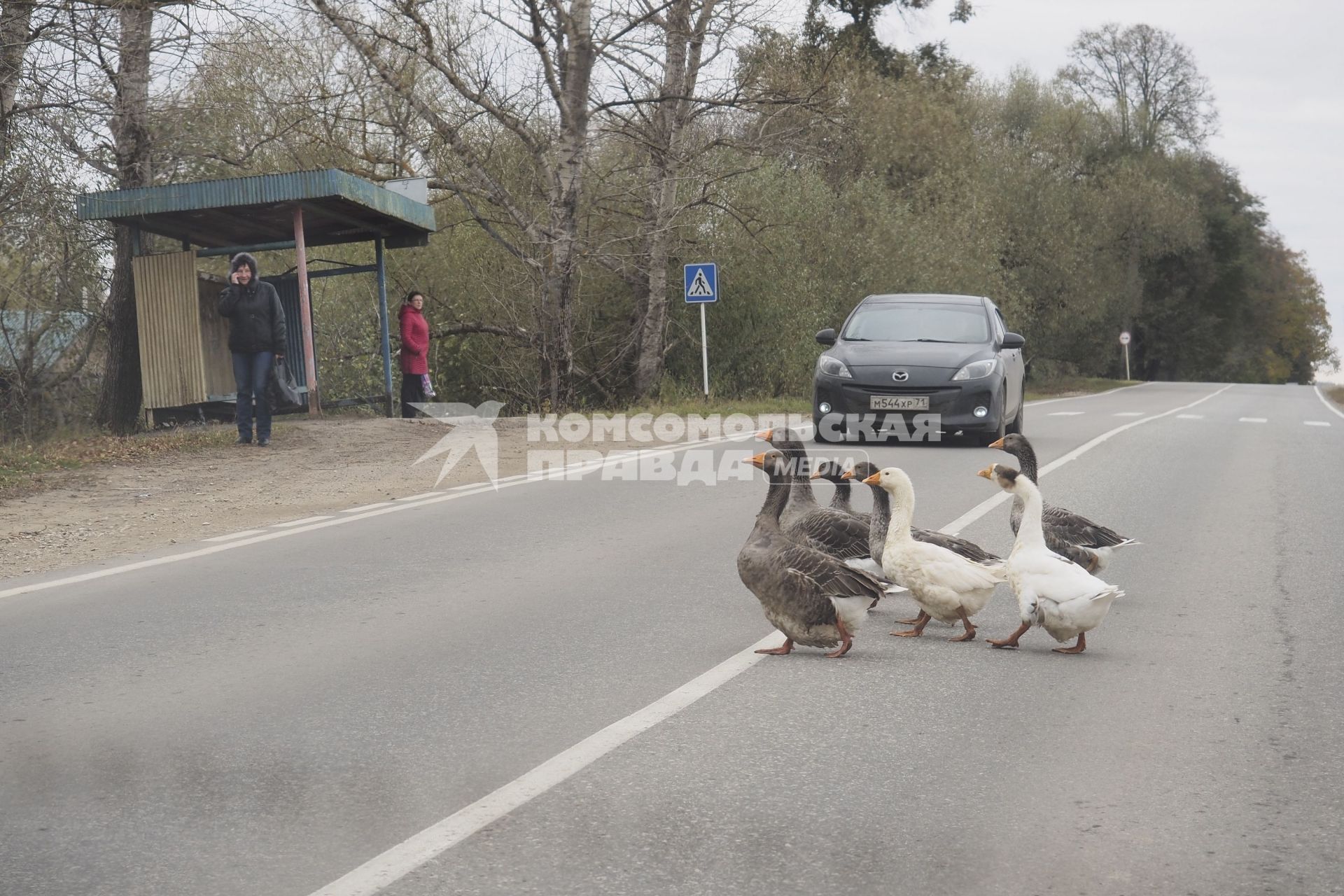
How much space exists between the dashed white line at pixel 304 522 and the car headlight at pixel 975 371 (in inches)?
328

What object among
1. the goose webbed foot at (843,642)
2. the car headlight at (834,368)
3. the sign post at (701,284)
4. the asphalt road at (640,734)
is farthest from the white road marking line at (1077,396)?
the goose webbed foot at (843,642)

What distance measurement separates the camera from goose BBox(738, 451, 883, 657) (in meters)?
6.30

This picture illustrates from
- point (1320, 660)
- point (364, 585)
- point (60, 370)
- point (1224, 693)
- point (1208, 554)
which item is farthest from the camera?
point (60, 370)

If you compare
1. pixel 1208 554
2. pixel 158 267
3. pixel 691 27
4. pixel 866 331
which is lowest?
pixel 1208 554

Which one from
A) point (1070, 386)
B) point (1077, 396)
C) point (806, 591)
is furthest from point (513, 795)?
point (1070, 386)

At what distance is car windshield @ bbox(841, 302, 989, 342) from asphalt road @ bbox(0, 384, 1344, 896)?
8651 millimetres

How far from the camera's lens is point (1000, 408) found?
57.2ft

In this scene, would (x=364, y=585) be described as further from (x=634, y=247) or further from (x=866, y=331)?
(x=634, y=247)

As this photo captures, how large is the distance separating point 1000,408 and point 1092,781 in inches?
513

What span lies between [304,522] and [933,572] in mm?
6457

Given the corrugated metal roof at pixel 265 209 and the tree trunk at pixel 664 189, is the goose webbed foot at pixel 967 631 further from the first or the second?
the tree trunk at pixel 664 189

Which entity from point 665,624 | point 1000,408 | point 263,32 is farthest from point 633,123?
point 665,624

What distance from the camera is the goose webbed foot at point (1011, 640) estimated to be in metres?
6.64

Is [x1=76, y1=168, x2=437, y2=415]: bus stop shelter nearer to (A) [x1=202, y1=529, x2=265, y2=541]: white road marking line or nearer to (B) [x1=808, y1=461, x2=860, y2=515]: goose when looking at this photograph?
(A) [x1=202, y1=529, x2=265, y2=541]: white road marking line
